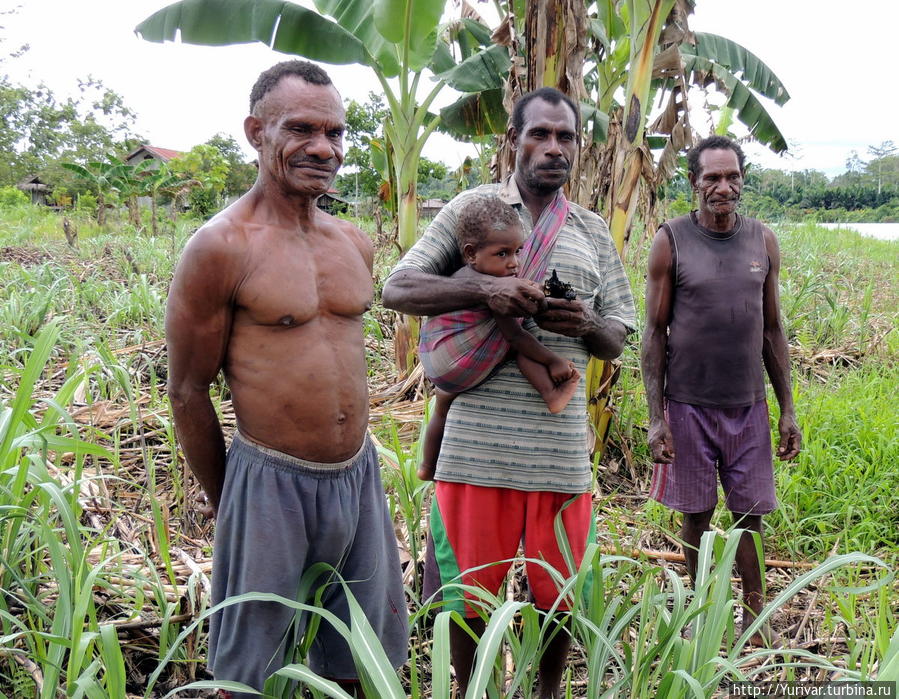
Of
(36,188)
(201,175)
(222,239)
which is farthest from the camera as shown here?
(36,188)

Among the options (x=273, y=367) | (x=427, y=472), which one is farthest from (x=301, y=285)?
(x=427, y=472)

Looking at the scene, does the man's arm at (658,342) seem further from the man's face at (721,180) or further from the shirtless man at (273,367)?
the shirtless man at (273,367)

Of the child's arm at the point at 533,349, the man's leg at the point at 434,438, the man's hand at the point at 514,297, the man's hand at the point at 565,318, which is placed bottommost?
the man's leg at the point at 434,438

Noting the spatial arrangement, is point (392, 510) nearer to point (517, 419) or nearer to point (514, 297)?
point (517, 419)

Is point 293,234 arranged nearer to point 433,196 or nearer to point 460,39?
point 460,39

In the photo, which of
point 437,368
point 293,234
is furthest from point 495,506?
point 293,234

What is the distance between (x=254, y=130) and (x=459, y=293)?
631 millimetres

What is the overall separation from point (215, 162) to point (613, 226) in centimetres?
2211

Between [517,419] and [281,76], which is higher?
[281,76]

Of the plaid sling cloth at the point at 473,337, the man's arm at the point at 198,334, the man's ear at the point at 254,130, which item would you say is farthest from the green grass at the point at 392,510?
the man's ear at the point at 254,130

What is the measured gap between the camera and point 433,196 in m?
19.3

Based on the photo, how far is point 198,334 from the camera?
1.48 m

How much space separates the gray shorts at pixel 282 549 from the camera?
60.3 inches

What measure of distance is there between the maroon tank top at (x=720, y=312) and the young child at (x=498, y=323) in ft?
2.50
